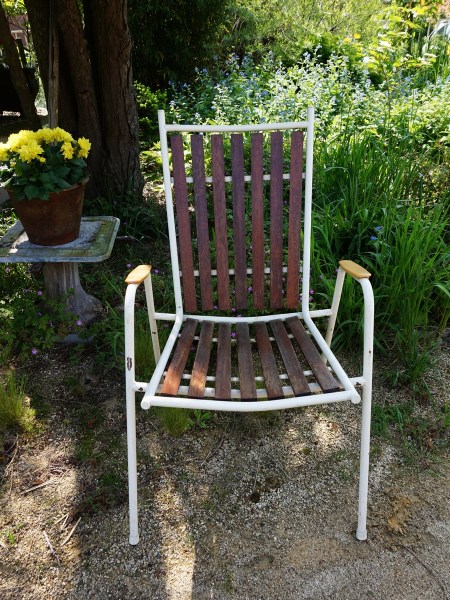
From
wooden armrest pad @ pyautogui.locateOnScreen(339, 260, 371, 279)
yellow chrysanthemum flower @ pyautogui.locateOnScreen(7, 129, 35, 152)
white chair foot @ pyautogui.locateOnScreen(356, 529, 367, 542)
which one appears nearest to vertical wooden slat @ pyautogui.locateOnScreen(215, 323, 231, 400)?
wooden armrest pad @ pyautogui.locateOnScreen(339, 260, 371, 279)

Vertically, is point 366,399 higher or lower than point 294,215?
lower

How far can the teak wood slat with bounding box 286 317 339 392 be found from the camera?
1556 mm

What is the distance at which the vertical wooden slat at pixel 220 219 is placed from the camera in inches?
75.6

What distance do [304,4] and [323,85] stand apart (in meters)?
4.49

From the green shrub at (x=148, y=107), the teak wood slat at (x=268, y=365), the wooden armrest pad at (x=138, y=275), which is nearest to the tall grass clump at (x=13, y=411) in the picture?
the wooden armrest pad at (x=138, y=275)

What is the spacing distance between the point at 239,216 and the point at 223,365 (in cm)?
62

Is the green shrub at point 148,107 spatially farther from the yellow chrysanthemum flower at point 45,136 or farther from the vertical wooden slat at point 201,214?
the vertical wooden slat at point 201,214

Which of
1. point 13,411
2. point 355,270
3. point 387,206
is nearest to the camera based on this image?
point 355,270

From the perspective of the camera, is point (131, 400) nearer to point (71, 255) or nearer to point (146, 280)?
point (146, 280)

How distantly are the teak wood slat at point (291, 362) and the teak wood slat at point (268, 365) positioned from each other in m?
0.04

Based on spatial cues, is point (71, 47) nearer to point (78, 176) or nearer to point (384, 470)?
point (78, 176)

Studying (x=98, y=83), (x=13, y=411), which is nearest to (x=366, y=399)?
(x=13, y=411)

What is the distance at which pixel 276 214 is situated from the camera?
1.97 metres

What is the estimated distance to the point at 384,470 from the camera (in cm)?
192
